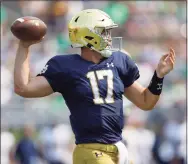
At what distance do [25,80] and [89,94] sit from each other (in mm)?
373

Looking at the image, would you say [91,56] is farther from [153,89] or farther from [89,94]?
[153,89]

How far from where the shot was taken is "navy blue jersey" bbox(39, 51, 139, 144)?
12.6ft

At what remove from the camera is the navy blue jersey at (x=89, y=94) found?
3.83 metres

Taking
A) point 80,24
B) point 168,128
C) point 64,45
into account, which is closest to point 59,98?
point 64,45

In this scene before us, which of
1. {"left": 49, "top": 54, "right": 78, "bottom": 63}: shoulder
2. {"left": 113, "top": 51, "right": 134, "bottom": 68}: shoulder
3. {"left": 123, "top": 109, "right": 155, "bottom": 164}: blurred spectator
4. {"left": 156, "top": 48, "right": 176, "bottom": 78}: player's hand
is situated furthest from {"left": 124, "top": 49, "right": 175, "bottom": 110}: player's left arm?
{"left": 123, "top": 109, "right": 155, "bottom": 164}: blurred spectator

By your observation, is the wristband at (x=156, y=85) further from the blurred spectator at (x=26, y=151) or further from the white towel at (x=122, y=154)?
the blurred spectator at (x=26, y=151)

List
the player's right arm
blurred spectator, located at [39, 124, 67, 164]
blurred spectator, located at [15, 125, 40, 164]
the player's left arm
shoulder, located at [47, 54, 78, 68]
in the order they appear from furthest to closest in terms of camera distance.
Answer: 1. blurred spectator, located at [39, 124, 67, 164]
2. blurred spectator, located at [15, 125, 40, 164]
3. the player's left arm
4. shoulder, located at [47, 54, 78, 68]
5. the player's right arm

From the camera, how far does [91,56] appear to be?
3986mm

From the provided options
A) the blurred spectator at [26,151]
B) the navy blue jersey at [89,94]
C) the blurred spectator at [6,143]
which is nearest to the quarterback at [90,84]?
the navy blue jersey at [89,94]

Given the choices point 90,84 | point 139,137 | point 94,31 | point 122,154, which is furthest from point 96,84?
point 139,137

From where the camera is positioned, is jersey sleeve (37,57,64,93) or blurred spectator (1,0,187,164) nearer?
jersey sleeve (37,57,64,93)

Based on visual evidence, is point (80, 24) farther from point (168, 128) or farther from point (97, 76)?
point (168, 128)

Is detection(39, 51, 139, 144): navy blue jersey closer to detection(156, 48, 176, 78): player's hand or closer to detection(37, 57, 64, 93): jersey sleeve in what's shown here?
detection(37, 57, 64, 93): jersey sleeve

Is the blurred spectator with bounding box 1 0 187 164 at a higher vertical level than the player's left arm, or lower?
lower
